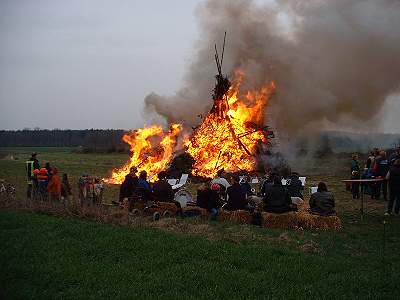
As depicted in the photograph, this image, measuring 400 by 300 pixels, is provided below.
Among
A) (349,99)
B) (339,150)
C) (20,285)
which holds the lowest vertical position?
(20,285)

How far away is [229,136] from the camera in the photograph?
22.7 meters

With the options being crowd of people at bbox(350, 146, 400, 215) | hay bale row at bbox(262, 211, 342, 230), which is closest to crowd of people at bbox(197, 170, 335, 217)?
hay bale row at bbox(262, 211, 342, 230)

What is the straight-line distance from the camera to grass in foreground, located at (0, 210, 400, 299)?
19.3ft

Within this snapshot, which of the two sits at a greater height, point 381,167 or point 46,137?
point 46,137

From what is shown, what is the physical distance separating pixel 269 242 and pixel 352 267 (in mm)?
2079

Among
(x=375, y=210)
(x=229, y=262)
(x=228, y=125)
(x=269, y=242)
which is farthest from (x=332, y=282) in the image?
(x=228, y=125)

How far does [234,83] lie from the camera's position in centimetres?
2402

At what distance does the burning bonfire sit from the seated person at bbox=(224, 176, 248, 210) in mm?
10455

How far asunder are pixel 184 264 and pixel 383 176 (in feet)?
31.8

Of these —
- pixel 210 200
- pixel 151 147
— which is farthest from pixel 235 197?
pixel 151 147

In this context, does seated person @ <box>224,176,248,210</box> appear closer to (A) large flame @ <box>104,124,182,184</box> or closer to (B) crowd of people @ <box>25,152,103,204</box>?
(B) crowd of people @ <box>25,152,103,204</box>

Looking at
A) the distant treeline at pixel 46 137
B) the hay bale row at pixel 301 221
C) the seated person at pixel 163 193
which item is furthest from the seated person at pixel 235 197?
the distant treeline at pixel 46 137

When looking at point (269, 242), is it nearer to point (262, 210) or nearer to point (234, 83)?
point (262, 210)

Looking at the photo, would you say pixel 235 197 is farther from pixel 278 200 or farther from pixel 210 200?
pixel 278 200
